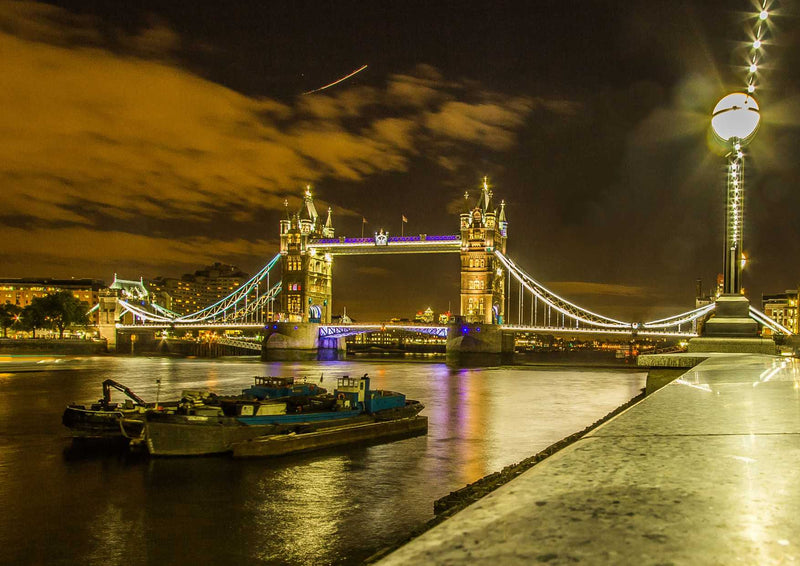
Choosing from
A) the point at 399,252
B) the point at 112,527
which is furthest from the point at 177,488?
the point at 399,252

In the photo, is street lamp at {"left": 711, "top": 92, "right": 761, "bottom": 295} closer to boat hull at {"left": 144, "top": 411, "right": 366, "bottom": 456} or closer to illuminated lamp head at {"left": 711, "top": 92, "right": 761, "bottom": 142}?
illuminated lamp head at {"left": 711, "top": 92, "right": 761, "bottom": 142}

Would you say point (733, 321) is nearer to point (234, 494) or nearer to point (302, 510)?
point (302, 510)

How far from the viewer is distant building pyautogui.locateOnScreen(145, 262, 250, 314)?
163 meters

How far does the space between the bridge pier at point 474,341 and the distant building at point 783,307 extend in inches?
2027

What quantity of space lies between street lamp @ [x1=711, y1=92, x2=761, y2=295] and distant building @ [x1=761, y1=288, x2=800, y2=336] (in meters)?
93.0


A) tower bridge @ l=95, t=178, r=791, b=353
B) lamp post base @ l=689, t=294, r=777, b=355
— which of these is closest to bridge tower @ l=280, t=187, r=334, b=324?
tower bridge @ l=95, t=178, r=791, b=353

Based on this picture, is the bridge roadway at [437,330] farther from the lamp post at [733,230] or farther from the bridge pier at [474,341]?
the lamp post at [733,230]

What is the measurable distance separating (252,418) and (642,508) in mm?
15918

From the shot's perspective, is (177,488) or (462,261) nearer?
(177,488)

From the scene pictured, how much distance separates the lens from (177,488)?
12812mm

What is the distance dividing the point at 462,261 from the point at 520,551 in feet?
237

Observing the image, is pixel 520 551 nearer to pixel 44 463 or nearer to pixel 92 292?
pixel 44 463

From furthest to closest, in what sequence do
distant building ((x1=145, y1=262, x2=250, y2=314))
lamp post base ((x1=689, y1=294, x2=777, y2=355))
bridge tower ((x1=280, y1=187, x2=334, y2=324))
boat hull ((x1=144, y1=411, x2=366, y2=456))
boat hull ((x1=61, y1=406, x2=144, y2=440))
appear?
distant building ((x1=145, y1=262, x2=250, y2=314))
bridge tower ((x1=280, y1=187, x2=334, y2=324))
boat hull ((x1=61, y1=406, x2=144, y2=440))
boat hull ((x1=144, y1=411, x2=366, y2=456))
lamp post base ((x1=689, y1=294, x2=777, y2=355))

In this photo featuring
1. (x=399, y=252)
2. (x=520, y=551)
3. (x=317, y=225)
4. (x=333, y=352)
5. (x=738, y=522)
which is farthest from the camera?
(x=317, y=225)
